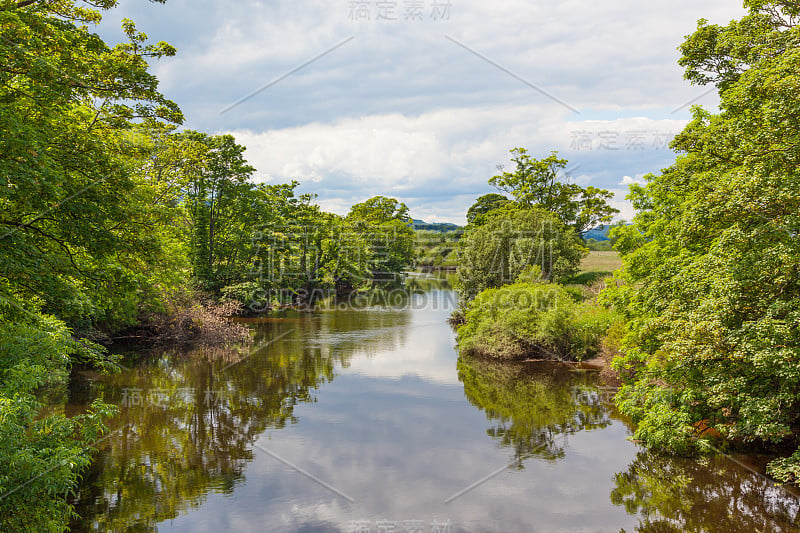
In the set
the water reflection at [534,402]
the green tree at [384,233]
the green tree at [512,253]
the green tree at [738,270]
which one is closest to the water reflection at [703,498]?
the green tree at [738,270]

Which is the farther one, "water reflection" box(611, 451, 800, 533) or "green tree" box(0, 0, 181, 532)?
"water reflection" box(611, 451, 800, 533)

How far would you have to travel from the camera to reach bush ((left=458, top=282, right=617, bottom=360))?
25.4 meters

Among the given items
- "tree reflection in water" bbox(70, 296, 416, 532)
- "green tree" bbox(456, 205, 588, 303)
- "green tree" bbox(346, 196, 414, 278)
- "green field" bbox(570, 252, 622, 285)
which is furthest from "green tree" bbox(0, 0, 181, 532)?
"green tree" bbox(346, 196, 414, 278)

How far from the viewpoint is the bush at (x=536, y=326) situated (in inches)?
998

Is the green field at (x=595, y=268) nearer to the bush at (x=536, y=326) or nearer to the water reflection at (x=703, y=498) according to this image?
the bush at (x=536, y=326)

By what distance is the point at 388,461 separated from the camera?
1414cm

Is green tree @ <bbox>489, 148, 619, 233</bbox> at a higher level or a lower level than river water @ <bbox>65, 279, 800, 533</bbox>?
higher

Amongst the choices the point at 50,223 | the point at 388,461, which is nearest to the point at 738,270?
the point at 388,461

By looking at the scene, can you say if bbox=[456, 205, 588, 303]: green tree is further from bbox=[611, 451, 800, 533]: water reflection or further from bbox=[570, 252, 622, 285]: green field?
bbox=[611, 451, 800, 533]: water reflection

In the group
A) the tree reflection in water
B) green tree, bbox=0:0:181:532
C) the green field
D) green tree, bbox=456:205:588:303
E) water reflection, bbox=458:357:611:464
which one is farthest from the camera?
the green field

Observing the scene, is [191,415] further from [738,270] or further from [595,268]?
[595,268]

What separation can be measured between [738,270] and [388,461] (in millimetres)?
9872

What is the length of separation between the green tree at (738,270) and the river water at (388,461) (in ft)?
5.74

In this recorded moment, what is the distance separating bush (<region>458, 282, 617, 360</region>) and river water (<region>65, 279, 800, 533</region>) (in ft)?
6.63
